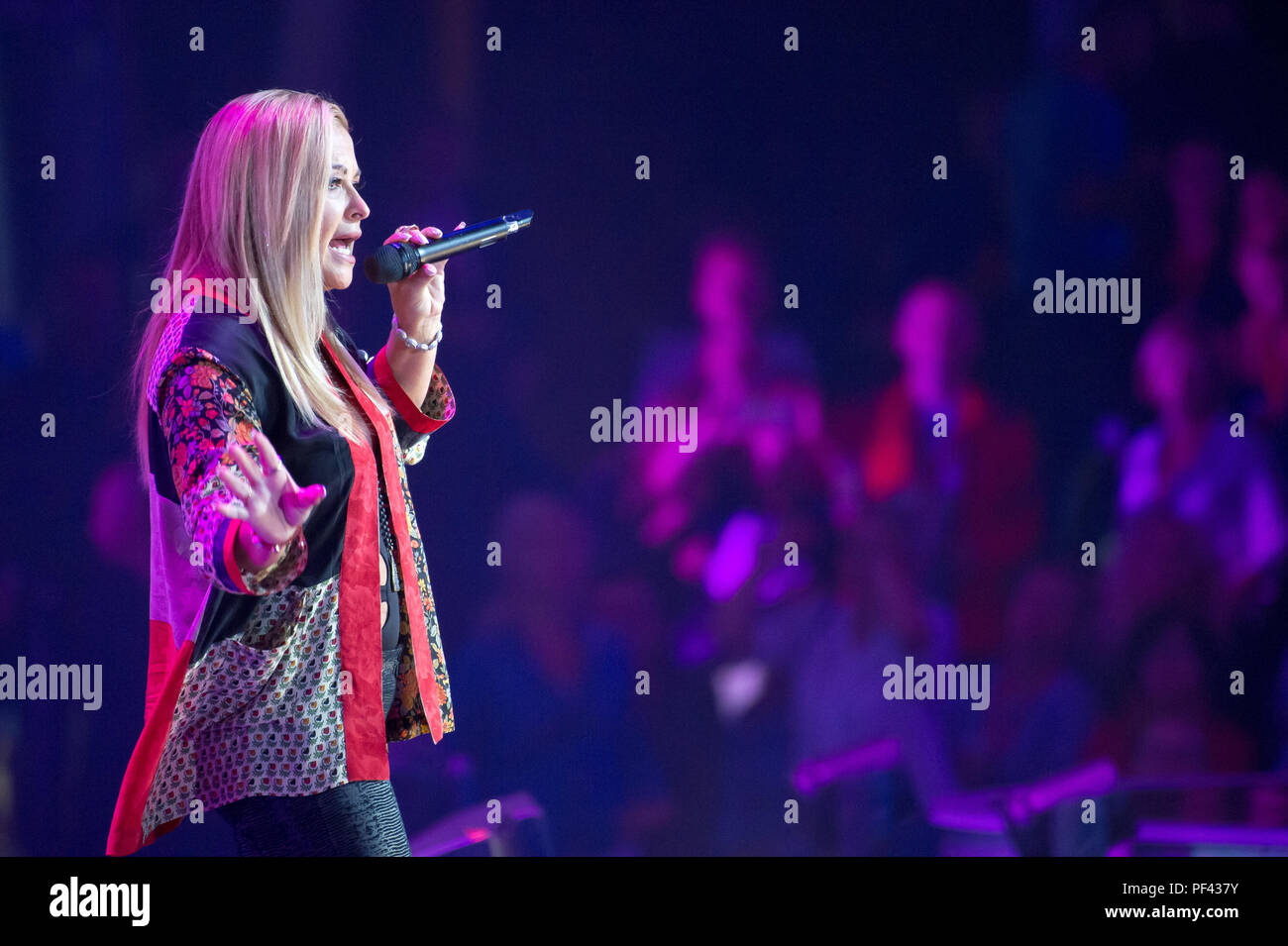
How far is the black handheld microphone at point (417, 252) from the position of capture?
63.9 inches

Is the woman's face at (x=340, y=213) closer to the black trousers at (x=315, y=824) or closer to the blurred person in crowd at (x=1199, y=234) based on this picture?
the black trousers at (x=315, y=824)

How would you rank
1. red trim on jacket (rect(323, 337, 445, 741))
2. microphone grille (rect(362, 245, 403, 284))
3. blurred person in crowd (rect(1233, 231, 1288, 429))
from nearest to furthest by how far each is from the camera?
red trim on jacket (rect(323, 337, 445, 741)) → microphone grille (rect(362, 245, 403, 284)) → blurred person in crowd (rect(1233, 231, 1288, 429))

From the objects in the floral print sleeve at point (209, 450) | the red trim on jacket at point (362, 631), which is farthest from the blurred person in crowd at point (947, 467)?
the floral print sleeve at point (209, 450)

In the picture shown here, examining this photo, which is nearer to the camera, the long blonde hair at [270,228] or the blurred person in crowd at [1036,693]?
the long blonde hair at [270,228]

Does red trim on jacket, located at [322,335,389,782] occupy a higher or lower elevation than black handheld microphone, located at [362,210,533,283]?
lower

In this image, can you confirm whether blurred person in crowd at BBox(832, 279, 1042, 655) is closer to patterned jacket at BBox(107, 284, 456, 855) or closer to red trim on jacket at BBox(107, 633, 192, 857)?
patterned jacket at BBox(107, 284, 456, 855)

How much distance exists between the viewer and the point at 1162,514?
9.30 feet

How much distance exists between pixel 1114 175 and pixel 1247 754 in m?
1.43

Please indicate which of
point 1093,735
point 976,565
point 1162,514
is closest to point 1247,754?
point 1093,735

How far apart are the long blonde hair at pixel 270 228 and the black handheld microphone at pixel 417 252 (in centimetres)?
10

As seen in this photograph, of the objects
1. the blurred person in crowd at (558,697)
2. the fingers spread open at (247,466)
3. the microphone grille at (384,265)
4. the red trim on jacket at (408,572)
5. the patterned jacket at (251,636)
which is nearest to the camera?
the fingers spread open at (247,466)

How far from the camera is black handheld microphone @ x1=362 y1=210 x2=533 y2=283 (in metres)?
1.62

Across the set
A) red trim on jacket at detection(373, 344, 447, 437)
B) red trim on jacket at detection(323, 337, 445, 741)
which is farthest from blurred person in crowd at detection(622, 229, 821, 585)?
red trim on jacket at detection(323, 337, 445, 741)

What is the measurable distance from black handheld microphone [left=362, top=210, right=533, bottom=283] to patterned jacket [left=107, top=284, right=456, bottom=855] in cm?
26
